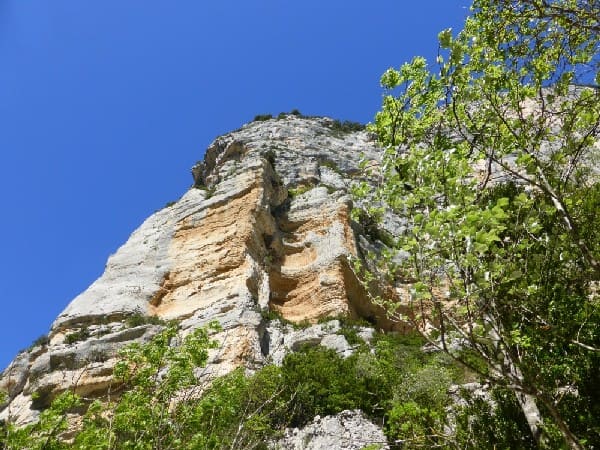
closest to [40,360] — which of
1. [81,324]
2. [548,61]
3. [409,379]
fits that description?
[81,324]

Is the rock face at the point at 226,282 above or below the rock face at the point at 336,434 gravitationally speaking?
above

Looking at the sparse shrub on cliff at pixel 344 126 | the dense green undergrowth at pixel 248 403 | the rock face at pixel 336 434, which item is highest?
the sparse shrub on cliff at pixel 344 126

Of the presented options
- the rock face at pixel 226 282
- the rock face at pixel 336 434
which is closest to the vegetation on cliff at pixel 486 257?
the rock face at pixel 336 434

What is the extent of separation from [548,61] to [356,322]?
17.1 meters

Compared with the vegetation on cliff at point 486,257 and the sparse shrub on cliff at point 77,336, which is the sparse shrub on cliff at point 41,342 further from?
the vegetation on cliff at point 486,257

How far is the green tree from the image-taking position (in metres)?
4.31

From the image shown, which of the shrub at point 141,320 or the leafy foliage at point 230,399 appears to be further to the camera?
the shrub at point 141,320

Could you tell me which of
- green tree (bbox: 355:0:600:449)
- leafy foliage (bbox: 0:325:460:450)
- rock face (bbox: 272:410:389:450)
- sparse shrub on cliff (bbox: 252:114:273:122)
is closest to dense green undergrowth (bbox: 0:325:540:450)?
leafy foliage (bbox: 0:325:460:450)

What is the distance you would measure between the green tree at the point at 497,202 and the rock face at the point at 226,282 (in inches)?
408

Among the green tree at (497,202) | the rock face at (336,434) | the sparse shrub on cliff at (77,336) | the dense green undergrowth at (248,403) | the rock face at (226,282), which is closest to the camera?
the green tree at (497,202)

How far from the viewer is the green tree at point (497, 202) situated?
431 centimetres

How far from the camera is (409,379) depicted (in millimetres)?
13250

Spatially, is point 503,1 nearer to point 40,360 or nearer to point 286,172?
point 40,360

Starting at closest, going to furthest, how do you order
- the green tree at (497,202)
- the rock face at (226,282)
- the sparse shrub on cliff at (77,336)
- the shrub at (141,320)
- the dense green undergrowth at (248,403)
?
the green tree at (497,202) < the dense green undergrowth at (248,403) < the rock face at (226,282) < the sparse shrub on cliff at (77,336) < the shrub at (141,320)
